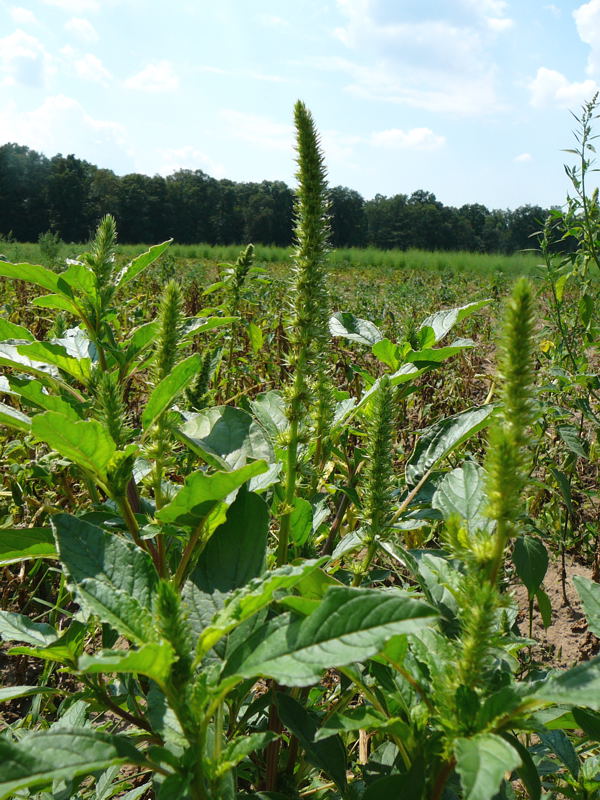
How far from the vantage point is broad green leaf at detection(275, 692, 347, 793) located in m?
0.96

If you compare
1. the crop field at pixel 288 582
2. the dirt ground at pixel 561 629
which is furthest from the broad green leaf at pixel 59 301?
the dirt ground at pixel 561 629

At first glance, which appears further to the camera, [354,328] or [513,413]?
[354,328]

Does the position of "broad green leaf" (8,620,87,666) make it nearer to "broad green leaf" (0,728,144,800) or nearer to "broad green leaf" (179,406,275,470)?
"broad green leaf" (0,728,144,800)

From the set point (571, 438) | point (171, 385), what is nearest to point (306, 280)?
point (171, 385)

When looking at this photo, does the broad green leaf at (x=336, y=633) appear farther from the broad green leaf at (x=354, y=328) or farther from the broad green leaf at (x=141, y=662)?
the broad green leaf at (x=354, y=328)

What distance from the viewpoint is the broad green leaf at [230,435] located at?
1.13 metres

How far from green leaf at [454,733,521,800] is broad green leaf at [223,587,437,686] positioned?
0.14 m

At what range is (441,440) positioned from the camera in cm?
135

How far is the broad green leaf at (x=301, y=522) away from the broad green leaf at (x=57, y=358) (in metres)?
0.49

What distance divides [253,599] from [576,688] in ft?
1.21

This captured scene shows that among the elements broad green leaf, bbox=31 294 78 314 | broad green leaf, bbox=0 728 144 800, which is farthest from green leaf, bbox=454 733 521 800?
broad green leaf, bbox=31 294 78 314

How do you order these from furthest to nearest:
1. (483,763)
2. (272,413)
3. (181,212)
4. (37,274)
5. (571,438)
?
1. (181,212)
2. (571,438)
3. (272,413)
4. (37,274)
5. (483,763)

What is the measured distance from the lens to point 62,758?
2.13 ft

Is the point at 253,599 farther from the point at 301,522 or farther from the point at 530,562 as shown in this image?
the point at 530,562
